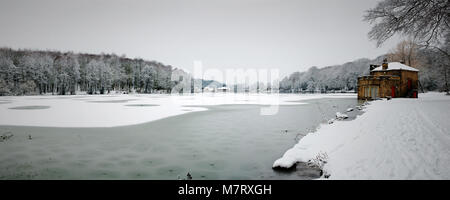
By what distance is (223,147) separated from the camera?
8.59m

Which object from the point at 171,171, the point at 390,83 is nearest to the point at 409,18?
the point at 171,171

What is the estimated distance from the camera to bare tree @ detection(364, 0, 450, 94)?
440 inches

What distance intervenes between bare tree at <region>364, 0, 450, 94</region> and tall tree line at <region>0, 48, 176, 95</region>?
43530 mm

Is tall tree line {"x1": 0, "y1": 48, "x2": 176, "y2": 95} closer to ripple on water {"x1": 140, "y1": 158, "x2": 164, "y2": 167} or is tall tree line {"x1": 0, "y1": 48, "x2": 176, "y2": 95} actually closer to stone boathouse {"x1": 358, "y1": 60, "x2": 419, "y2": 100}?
ripple on water {"x1": 140, "y1": 158, "x2": 164, "y2": 167}

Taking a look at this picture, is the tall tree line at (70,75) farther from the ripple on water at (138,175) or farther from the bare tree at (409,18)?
the bare tree at (409,18)

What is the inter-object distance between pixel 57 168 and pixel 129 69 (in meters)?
88.2

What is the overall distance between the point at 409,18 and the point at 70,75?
7774 centimetres

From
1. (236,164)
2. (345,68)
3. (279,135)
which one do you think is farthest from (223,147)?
(345,68)

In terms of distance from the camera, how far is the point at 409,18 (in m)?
11.9

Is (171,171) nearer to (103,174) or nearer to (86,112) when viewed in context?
(103,174)

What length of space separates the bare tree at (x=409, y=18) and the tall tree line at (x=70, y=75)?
43.5m

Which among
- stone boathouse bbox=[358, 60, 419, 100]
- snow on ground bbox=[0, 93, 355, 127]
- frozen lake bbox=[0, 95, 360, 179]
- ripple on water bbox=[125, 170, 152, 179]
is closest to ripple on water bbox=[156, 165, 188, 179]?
frozen lake bbox=[0, 95, 360, 179]

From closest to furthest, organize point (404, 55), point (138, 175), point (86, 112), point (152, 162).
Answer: point (138, 175)
point (152, 162)
point (86, 112)
point (404, 55)

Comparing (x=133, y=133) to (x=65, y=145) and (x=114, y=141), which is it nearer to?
(x=114, y=141)
